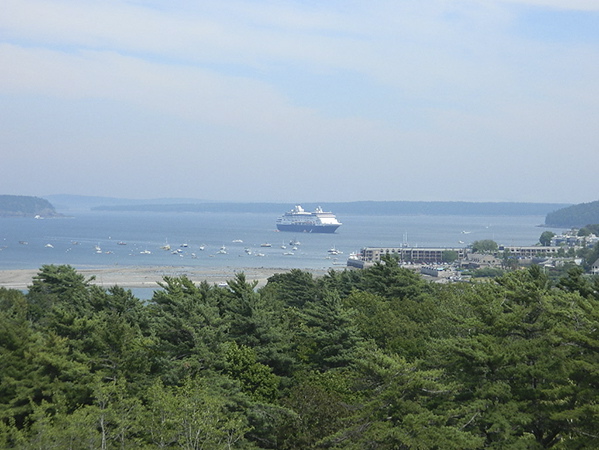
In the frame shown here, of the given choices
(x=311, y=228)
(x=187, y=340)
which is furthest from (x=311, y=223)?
(x=187, y=340)

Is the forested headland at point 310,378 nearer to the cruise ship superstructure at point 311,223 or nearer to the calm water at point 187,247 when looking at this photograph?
the calm water at point 187,247

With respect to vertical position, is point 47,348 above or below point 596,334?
below

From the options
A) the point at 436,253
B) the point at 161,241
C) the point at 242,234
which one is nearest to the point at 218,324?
the point at 436,253

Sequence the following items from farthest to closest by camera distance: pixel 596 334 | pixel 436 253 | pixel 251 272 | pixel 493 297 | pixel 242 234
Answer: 1. pixel 242 234
2. pixel 436 253
3. pixel 251 272
4. pixel 493 297
5. pixel 596 334

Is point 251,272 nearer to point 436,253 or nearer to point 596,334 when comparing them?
point 436,253

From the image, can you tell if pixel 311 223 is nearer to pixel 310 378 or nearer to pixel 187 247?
pixel 187 247

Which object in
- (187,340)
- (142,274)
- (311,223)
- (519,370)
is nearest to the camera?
(519,370)

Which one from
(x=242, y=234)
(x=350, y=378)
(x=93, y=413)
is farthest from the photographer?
(x=242, y=234)

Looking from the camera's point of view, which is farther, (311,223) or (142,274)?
(311,223)

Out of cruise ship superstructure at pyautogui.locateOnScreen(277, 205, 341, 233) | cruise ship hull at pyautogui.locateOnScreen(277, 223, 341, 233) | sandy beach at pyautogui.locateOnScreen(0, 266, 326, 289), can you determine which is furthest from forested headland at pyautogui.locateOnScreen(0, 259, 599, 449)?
cruise ship hull at pyautogui.locateOnScreen(277, 223, 341, 233)
